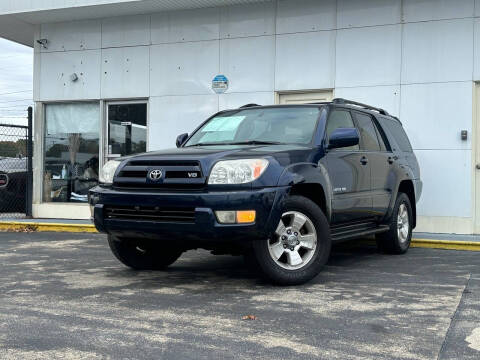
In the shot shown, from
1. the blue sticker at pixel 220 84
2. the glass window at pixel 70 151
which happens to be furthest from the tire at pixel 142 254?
the glass window at pixel 70 151

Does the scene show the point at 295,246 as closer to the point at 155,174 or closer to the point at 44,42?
the point at 155,174

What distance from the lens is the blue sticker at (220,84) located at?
37.9ft

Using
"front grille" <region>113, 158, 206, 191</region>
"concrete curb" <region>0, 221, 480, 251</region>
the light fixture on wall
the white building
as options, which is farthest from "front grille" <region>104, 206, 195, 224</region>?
the light fixture on wall

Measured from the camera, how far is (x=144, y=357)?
3.43 m

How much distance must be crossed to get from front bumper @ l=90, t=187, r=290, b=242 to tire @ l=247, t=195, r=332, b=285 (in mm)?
184

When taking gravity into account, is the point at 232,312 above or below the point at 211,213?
below

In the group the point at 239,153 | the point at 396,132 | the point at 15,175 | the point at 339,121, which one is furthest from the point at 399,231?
the point at 15,175

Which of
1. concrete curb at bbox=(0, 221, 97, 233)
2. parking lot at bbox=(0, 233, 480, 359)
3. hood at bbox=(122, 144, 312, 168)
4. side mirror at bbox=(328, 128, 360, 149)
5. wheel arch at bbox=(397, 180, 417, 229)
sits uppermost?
side mirror at bbox=(328, 128, 360, 149)

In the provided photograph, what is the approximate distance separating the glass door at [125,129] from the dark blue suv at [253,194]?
5627 mm

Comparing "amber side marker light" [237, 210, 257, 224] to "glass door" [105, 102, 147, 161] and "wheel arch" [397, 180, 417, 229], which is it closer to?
"wheel arch" [397, 180, 417, 229]

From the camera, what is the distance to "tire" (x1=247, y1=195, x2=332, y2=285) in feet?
17.5

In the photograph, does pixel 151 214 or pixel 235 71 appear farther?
pixel 235 71

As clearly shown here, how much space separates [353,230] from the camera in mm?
6555

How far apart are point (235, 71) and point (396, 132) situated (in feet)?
13.5
